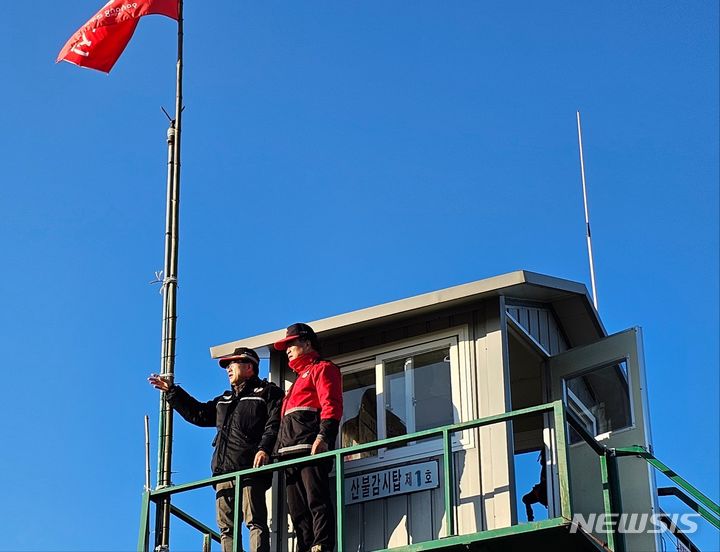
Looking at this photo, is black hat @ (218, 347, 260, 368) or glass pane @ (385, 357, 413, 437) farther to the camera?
black hat @ (218, 347, 260, 368)

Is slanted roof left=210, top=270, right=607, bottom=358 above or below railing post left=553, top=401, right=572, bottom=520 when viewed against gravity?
above

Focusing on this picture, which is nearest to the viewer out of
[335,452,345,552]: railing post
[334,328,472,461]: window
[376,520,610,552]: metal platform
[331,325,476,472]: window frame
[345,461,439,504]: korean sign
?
[376,520,610,552]: metal platform

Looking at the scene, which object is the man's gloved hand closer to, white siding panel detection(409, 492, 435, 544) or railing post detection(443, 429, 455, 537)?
white siding panel detection(409, 492, 435, 544)

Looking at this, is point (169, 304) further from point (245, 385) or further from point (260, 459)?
point (260, 459)

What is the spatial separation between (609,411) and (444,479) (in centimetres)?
265

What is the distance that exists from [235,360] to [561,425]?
396cm

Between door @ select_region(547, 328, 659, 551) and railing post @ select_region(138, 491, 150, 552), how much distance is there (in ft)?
13.9

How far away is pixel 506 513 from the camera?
13.0m

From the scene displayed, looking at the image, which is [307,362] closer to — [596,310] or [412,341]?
[412,341]

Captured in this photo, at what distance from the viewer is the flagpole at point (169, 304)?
13945 millimetres

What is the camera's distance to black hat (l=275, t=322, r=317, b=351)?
14.2 m

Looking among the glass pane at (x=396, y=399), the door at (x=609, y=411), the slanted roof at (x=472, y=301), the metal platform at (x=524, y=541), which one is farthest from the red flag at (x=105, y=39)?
the metal platform at (x=524, y=541)

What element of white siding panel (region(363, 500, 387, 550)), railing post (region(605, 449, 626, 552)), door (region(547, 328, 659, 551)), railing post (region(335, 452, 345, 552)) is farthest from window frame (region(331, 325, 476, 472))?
railing post (region(605, 449, 626, 552))

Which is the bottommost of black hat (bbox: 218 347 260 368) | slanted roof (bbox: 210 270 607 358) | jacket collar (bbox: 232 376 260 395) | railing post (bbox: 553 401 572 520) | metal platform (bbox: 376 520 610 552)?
metal platform (bbox: 376 520 610 552)
